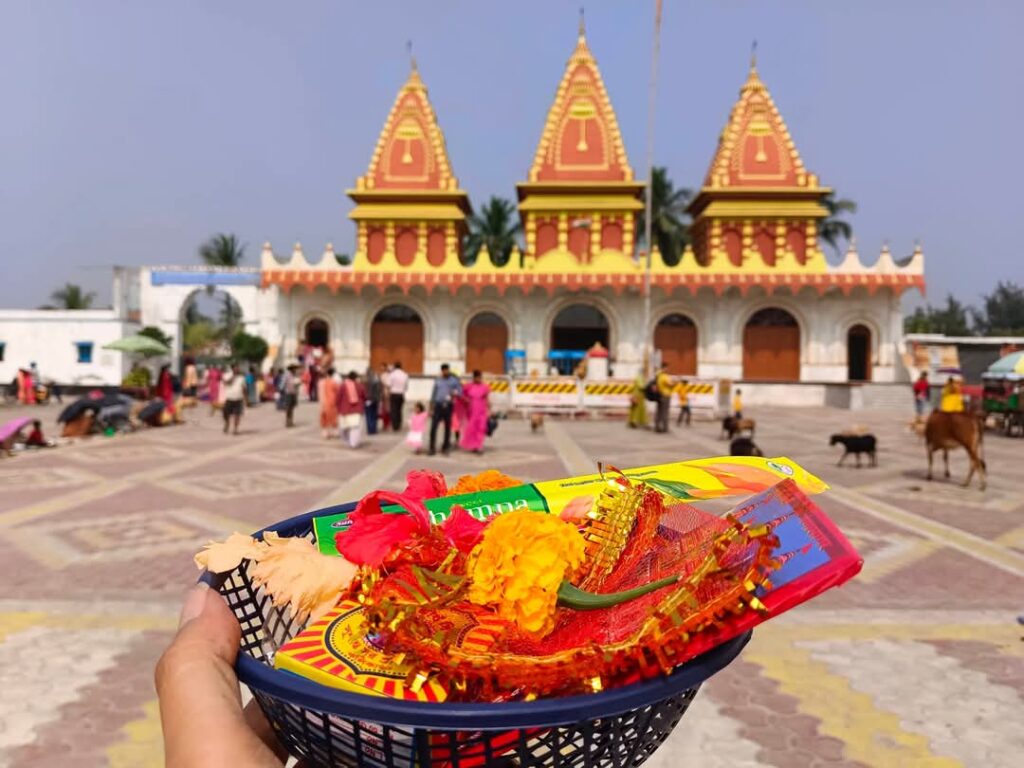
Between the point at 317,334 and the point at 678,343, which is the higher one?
the point at 317,334

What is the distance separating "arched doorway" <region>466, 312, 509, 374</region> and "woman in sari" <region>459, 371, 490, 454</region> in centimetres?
1422

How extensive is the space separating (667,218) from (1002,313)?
142 ft

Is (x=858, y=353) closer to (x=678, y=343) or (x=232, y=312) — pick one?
(x=678, y=343)

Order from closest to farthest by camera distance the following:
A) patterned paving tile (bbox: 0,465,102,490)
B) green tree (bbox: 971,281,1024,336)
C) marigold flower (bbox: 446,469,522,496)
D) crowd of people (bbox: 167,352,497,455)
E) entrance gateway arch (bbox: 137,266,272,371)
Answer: marigold flower (bbox: 446,469,522,496)
patterned paving tile (bbox: 0,465,102,490)
crowd of people (bbox: 167,352,497,455)
entrance gateway arch (bbox: 137,266,272,371)
green tree (bbox: 971,281,1024,336)

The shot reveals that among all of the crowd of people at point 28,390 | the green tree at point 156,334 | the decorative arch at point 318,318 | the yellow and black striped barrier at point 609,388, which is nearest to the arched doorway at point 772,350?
the yellow and black striped barrier at point 609,388

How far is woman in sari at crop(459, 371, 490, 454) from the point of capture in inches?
424

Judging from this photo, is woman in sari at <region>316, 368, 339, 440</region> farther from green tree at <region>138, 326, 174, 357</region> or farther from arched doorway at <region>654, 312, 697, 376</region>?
green tree at <region>138, 326, 174, 357</region>

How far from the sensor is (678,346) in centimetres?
2502

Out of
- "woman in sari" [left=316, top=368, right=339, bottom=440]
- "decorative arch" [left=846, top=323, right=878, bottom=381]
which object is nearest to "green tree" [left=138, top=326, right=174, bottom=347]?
"woman in sari" [left=316, top=368, right=339, bottom=440]

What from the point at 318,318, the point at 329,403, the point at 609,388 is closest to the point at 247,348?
the point at 318,318

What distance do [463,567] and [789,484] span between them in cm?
51

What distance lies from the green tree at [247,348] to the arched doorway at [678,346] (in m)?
15.1

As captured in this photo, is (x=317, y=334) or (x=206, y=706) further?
(x=317, y=334)

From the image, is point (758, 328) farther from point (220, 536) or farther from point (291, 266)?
point (220, 536)
